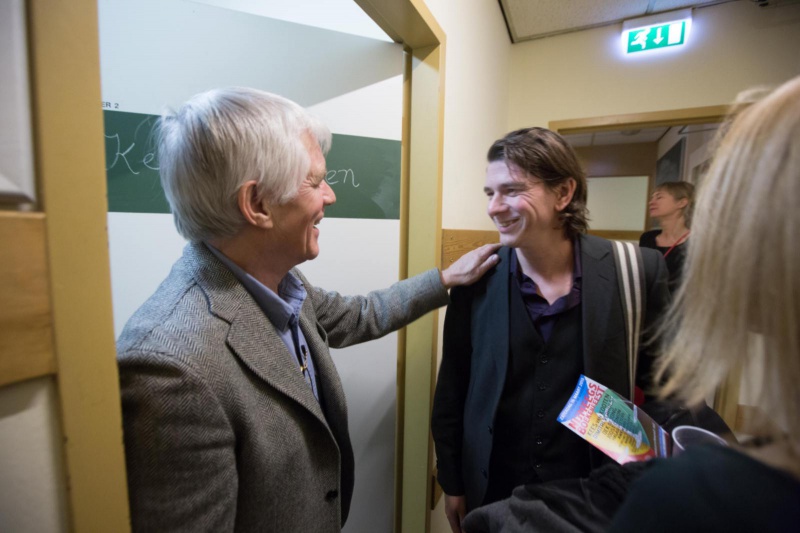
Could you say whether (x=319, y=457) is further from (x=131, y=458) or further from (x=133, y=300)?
(x=133, y=300)

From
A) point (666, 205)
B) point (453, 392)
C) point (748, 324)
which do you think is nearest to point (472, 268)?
point (453, 392)

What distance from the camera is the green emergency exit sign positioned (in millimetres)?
2311

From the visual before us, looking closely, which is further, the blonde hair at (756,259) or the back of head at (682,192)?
the back of head at (682,192)

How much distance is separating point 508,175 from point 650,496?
875mm

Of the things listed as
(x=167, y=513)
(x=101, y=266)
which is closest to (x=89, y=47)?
(x=101, y=266)

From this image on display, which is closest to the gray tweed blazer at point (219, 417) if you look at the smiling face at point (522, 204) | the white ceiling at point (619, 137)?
the smiling face at point (522, 204)

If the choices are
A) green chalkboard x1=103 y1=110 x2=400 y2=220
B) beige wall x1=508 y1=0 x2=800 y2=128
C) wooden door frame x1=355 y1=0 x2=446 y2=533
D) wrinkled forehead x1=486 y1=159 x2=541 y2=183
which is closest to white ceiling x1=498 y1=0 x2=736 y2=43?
beige wall x1=508 y1=0 x2=800 y2=128

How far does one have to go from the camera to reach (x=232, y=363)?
23.8 inches

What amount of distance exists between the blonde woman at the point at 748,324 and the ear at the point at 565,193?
0.66 meters

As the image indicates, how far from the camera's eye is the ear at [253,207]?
0.67 m

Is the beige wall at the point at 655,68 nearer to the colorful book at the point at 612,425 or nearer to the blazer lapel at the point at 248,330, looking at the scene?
the colorful book at the point at 612,425

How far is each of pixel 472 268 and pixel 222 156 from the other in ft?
2.62

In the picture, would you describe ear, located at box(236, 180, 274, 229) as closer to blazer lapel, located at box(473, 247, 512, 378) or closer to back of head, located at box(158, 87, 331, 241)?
back of head, located at box(158, 87, 331, 241)

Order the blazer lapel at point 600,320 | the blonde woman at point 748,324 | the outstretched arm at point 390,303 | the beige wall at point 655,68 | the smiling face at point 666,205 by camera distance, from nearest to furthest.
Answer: the blonde woman at point 748,324
the blazer lapel at point 600,320
the outstretched arm at point 390,303
the beige wall at point 655,68
the smiling face at point 666,205
